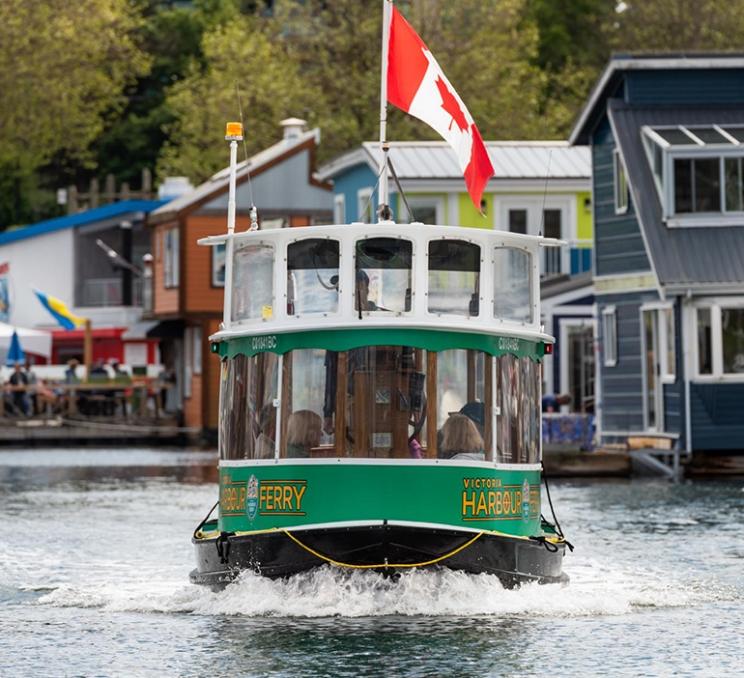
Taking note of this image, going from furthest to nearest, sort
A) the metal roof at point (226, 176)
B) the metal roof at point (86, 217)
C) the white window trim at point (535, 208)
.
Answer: the metal roof at point (86, 217) → the metal roof at point (226, 176) → the white window trim at point (535, 208)

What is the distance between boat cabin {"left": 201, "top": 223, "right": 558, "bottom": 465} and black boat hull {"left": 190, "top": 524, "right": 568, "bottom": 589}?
0.70 metres

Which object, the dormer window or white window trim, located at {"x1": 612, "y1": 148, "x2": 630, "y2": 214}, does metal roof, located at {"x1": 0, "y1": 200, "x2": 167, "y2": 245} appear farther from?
the dormer window

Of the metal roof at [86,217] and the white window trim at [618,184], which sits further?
the metal roof at [86,217]

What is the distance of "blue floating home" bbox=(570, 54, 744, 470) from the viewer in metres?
41.1

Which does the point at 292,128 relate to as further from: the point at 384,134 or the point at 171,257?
the point at 384,134

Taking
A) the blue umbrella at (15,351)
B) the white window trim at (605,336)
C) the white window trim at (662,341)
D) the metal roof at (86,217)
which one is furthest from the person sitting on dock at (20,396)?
the white window trim at (662,341)

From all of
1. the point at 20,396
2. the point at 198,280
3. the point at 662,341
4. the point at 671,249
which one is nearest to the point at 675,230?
the point at 671,249

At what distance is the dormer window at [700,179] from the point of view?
41938 mm

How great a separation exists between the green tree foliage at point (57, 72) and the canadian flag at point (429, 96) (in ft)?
217

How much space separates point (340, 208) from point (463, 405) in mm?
44716

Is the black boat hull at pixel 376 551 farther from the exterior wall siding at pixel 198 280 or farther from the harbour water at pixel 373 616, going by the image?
the exterior wall siding at pixel 198 280

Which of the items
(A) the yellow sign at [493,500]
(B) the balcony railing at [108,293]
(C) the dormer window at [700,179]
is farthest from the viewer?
(B) the balcony railing at [108,293]

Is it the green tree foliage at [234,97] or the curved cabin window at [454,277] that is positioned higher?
the green tree foliage at [234,97]

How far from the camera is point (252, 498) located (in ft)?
66.9
